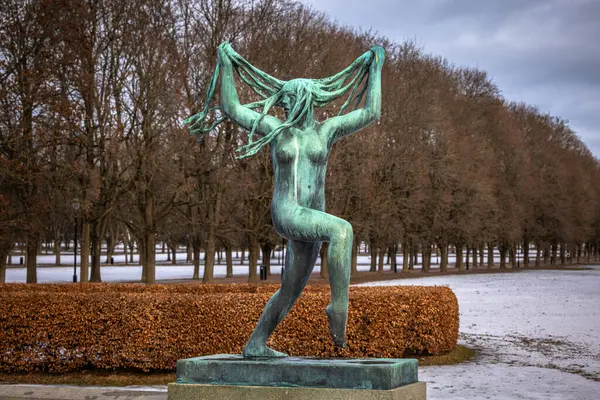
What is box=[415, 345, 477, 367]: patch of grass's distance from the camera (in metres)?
15.2

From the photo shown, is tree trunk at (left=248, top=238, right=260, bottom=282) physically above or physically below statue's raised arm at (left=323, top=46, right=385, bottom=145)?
below

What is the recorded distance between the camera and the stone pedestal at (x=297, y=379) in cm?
574

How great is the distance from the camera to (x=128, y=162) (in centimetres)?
3288

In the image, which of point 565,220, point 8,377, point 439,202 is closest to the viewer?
point 8,377

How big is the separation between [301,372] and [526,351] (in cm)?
1199

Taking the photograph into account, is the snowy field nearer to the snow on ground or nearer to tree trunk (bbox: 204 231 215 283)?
tree trunk (bbox: 204 231 215 283)

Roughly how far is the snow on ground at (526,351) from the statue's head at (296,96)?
19.7 feet

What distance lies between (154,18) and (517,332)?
804 inches

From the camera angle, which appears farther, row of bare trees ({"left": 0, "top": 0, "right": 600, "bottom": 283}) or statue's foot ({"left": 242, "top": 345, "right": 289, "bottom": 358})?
row of bare trees ({"left": 0, "top": 0, "right": 600, "bottom": 283})

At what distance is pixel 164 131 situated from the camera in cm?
3142

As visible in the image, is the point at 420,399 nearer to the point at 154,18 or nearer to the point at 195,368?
the point at 195,368

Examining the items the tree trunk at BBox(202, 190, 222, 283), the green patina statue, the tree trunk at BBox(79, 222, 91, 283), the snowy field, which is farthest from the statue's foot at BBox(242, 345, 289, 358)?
the snowy field

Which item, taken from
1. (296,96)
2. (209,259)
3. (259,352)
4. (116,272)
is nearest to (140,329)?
(259,352)

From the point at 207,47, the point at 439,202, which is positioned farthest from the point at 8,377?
the point at 439,202
